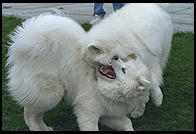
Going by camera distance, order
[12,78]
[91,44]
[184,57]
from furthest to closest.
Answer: [184,57] < [12,78] < [91,44]

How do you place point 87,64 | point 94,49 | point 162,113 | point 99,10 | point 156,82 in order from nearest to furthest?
point 94,49, point 87,64, point 156,82, point 162,113, point 99,10

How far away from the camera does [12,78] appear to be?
399 centimetres

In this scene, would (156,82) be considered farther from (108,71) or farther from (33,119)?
(33,119)

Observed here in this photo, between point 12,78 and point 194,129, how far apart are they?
5.99 ft

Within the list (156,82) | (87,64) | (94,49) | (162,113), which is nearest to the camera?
(94,49)

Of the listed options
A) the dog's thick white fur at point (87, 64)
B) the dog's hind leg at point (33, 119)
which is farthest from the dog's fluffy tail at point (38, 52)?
the dog's hind leg at point (33, 119)

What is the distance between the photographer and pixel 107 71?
3840 mm

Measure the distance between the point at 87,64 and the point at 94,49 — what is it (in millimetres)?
190

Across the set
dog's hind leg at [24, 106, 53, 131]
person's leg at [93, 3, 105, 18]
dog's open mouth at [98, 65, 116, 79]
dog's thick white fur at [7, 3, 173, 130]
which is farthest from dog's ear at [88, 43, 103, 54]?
person's leg at [93, 3, 105, 18]

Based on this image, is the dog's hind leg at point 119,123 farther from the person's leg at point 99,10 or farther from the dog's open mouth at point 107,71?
the person's leg at point 99,10

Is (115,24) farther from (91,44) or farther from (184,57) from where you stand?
(184,57)

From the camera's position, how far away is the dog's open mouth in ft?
12.5

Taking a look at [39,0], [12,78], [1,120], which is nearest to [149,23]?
[12,78]

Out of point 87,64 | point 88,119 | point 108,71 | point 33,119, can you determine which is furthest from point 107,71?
point 33,119
